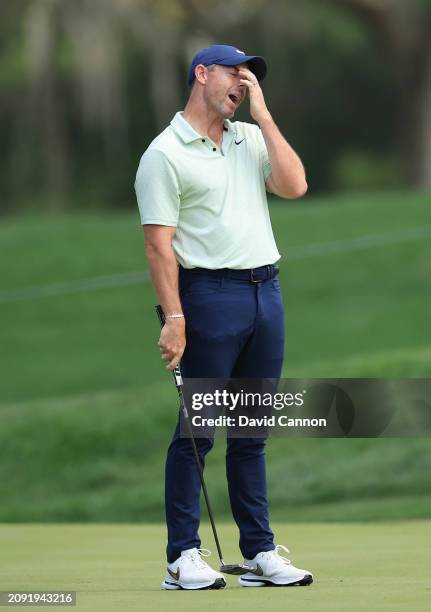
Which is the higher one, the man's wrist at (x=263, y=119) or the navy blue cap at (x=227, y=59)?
the navy blue cap at (x=227, y=59)

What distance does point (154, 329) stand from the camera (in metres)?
15.1

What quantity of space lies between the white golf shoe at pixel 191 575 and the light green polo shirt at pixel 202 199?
85 cm

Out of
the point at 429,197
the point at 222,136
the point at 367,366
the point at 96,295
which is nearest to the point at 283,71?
the point at 429,197

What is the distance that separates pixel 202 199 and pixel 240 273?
241 mm

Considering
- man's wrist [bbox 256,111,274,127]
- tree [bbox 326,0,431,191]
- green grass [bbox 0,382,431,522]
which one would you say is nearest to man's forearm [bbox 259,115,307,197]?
man's wrist [bbox 256,111,274,127]

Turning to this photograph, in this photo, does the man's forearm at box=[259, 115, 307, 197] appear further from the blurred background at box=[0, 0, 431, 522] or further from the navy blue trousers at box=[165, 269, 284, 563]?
the blurred background at box=[0, 0, 431, 522]

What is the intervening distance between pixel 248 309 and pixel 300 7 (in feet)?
65.4

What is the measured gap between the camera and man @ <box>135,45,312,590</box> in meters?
4.66

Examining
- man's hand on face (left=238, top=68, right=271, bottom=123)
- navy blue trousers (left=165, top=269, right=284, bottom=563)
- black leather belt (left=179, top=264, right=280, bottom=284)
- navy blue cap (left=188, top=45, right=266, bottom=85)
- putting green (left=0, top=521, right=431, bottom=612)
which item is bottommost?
putting green (left=0, top=521, right=431, bottom=612)

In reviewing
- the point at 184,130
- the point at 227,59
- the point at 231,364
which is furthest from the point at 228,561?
the point at 227,59

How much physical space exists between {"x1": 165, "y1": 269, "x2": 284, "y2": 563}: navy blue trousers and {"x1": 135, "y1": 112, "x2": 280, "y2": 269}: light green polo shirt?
0.08 m

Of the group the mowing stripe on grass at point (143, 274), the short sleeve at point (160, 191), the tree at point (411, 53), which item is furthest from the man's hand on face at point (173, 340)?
the tree at point (411, 53)

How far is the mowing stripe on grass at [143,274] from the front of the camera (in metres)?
16.1

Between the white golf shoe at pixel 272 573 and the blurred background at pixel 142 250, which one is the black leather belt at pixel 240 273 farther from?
the blurred background at pixel 142 250
